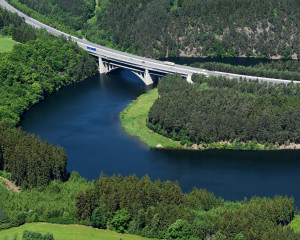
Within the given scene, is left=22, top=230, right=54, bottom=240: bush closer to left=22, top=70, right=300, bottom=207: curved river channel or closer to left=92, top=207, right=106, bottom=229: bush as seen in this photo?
left=92, top=207, right=106, bottom=229: bush

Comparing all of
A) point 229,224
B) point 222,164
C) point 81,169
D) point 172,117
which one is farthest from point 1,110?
point 229,224

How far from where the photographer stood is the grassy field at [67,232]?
115m

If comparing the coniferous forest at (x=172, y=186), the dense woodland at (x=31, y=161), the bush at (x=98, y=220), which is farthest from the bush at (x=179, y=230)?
the dense woodland at (x=31, y=161)

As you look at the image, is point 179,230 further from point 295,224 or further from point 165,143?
point 165,143

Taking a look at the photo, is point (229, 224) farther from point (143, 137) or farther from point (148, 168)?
point (143, 137)

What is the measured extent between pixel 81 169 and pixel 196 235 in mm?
50453

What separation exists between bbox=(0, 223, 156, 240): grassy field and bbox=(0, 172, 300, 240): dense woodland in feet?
5.67

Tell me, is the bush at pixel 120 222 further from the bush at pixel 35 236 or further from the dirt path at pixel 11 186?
the dirt path at pixel 11 186

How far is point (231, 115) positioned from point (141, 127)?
2764cm

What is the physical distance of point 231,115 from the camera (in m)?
173

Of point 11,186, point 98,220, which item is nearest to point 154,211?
point 98,220

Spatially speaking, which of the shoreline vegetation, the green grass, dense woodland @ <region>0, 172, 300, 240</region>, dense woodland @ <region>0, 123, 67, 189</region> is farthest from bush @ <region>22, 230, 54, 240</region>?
the shoreline vegetation

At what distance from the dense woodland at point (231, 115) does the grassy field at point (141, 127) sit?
225 centimetres

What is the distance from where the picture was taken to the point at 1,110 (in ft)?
593
